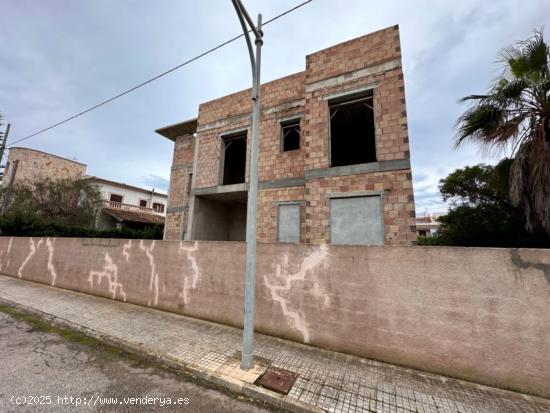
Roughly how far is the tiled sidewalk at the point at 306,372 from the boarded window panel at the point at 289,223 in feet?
12.7

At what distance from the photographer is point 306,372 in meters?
3.06

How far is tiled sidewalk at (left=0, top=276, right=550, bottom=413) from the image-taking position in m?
2.53

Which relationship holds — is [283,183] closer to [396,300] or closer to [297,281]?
[297,281]

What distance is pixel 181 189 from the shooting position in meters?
12.0

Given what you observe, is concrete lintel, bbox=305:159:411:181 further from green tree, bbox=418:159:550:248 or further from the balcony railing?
the balcony railing

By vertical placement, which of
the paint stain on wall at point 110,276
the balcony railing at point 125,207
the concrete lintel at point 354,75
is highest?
the concrete lintel at point 354,75

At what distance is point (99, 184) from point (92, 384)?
22.9 m

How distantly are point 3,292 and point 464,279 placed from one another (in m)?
12.0

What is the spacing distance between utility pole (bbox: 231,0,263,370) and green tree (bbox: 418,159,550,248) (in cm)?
813

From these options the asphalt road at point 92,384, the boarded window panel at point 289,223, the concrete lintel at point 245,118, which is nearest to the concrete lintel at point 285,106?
the concrete lintel at point 245,118

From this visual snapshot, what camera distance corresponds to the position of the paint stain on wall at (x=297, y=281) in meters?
3.89

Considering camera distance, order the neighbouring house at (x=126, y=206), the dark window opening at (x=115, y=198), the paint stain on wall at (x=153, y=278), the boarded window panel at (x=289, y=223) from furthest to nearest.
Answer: the dark window opening at (x=115, y=198)
the neighbouring house at (x=126, y=206)
the boarded window panel at (x=289, y=223)
the paint stain on wall at (x=153, y=278)

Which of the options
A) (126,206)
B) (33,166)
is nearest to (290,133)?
(126,206)

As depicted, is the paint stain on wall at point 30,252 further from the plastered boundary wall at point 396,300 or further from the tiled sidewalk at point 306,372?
the plastered boundary wall at point 396,300
